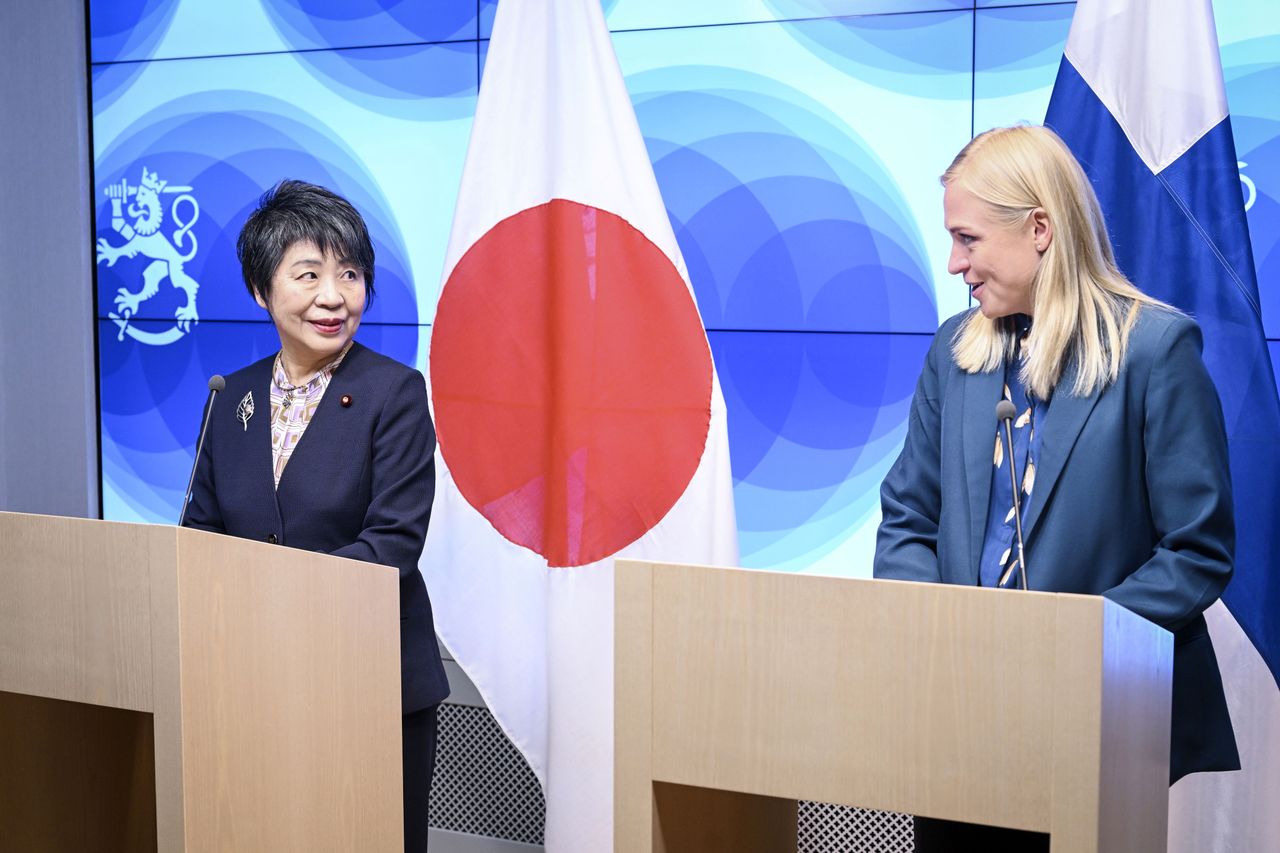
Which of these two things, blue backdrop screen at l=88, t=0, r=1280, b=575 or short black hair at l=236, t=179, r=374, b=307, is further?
blue backdrop screen at l=88, t=0, r=1280, b=575

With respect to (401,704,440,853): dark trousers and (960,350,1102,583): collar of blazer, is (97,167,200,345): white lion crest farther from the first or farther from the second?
(960,350,1102,583): collar of blazer

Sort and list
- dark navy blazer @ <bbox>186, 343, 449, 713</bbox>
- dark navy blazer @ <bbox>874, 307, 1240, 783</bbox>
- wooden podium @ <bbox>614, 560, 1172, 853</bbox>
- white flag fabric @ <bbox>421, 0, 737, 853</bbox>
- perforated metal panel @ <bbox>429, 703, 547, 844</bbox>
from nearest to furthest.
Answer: wooden podium @ <bbox>614, 560, 1172, 853</bbox> → dark navy blazer @ <bbox>874, 307, 1240, 783</bbox> → dark navy blazer @ <bbox>186, 343, 449, 713</bbox> → white flag fabric @ <bbox>421, 0, 737, 853</bbox> → perforated metal panel @ <bbox>429, 703, 547, 844</bbox>

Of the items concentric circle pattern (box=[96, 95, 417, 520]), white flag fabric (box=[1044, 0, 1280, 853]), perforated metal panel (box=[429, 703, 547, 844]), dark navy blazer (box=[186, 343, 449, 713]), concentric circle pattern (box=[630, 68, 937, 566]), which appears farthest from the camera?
concentric circle pattern (box=[96, 95, 417, 520])

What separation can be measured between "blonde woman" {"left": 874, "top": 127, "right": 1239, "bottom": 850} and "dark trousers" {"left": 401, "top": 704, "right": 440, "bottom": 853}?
816mm

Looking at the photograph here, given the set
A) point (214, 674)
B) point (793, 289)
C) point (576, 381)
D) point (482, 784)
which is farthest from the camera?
point (482, 784)

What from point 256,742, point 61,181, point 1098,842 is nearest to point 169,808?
point 256,742

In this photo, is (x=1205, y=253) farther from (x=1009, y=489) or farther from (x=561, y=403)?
(x=561, y=403)

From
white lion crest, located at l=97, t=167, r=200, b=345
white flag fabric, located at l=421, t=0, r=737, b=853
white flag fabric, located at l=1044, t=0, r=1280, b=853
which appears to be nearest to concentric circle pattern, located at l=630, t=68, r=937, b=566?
white flag fabric, located at l=421, t=0, r=737, b=853

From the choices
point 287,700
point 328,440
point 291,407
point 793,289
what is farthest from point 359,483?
point 793,289

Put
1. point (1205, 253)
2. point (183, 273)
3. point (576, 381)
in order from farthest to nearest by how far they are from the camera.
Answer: point (183, 273) < point (576, 381) < point (1205, 253)

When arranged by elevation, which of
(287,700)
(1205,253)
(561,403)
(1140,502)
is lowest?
(287,700)

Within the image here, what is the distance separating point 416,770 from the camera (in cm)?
215

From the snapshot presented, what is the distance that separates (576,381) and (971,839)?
137 cm

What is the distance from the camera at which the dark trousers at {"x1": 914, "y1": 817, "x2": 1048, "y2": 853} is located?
1.69 metres
